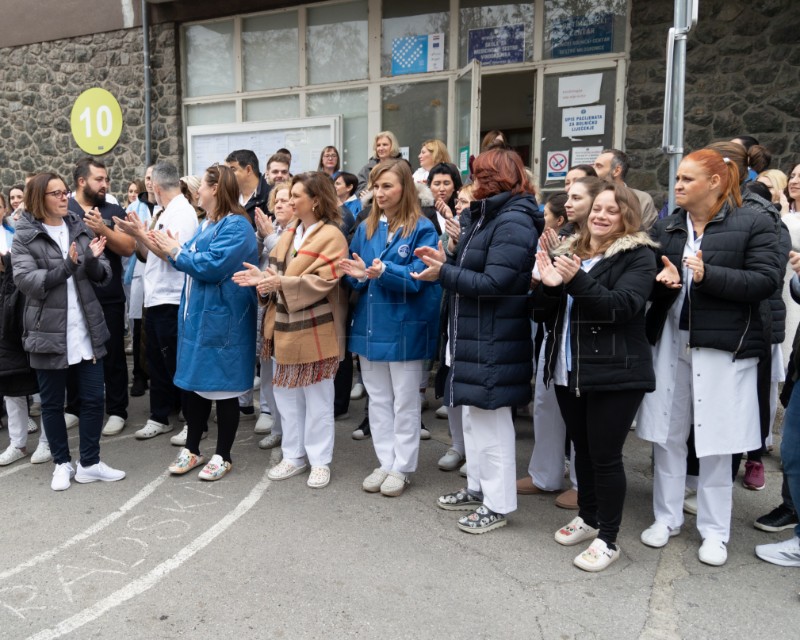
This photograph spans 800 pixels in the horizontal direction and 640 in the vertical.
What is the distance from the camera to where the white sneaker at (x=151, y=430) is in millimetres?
5363

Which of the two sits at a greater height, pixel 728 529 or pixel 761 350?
pixel 761 350

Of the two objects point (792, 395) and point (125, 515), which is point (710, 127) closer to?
point (792, 395)

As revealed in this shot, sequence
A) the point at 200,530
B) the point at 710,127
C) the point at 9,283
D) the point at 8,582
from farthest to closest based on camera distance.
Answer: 1. the point at 710,127
2. the point at 9,283
3. the point at 200,530
4. the point at 8,582

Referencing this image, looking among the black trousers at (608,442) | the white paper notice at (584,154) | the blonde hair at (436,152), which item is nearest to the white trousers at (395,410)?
the black trousers at (608,442)

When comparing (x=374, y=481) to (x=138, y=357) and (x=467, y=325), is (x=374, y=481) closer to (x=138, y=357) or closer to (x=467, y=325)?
(x=467, y=325)

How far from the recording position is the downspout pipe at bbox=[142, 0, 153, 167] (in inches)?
420

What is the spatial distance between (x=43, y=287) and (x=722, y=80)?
7.21 m

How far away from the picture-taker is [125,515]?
3980mm

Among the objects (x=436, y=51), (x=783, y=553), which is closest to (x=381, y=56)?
(x=436, y=51)

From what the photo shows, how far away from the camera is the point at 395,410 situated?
4.21 meters

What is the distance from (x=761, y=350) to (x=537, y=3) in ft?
21.9

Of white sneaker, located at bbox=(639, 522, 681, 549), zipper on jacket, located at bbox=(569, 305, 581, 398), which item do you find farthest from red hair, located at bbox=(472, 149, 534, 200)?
white sneaker, located at bbox=(639, 522, 681, 549)

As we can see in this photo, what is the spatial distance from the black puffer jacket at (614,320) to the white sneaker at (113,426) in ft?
12.9

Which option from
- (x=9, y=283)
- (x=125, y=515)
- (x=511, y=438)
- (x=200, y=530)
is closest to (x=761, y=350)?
(x=511, y=438)
